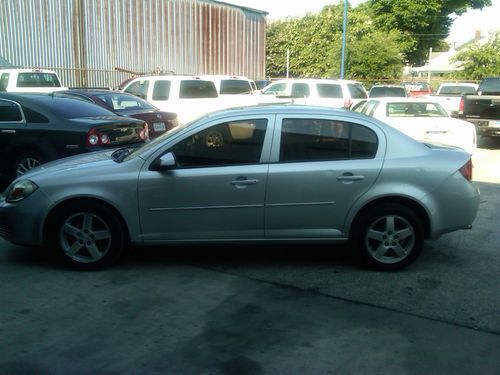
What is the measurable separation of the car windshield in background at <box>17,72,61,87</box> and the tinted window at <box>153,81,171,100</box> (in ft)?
15.9

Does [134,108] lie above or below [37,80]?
below

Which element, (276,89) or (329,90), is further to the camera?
(276,89)

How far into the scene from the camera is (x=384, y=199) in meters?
5.15

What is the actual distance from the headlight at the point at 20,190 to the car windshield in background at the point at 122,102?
6297 millimetres

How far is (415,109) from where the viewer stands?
450 inches

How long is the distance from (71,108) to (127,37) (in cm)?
1867

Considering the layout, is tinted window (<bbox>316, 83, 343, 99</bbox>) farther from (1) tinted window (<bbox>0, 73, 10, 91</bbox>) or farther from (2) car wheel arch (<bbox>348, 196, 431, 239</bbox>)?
(2) car wheel arch (<bbox>348, 196, 431, 239</bbox>)

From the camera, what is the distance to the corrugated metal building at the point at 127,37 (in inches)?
892

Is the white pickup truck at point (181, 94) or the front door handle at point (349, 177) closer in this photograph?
the front door handle at point (349, 177)

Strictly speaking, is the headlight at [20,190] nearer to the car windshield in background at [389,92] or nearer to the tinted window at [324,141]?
the tinted window at [324,141]

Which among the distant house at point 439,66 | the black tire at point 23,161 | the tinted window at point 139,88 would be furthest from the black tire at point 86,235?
the distant house at point 439,66

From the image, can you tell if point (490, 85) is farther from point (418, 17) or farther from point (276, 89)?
point (418, 17)

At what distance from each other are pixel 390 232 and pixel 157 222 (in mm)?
2122

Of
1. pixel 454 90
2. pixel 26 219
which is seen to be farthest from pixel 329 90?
pixel 26 219
